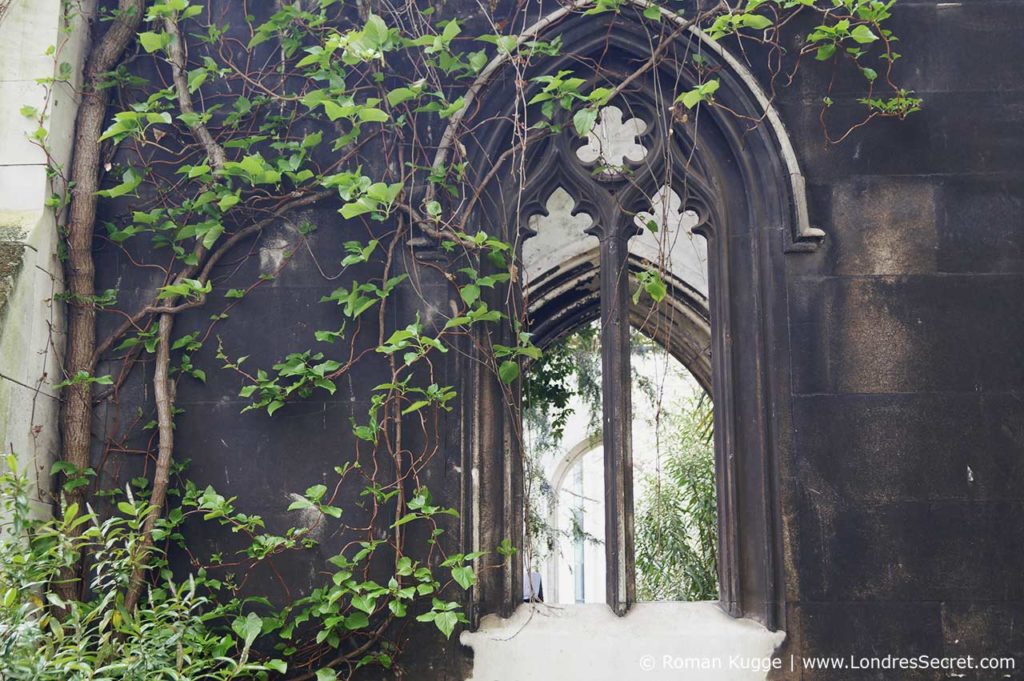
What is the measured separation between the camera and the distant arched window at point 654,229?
477cm

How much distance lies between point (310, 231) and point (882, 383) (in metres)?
2.37

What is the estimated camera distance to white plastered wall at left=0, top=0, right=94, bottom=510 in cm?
463

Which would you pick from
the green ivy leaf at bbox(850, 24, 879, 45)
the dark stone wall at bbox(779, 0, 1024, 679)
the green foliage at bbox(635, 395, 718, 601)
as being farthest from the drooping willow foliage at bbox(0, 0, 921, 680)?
the green foliage at bbox(635, 395, 718, 601)

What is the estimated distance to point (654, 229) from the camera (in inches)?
189

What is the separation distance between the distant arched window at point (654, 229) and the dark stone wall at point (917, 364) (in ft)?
0.38

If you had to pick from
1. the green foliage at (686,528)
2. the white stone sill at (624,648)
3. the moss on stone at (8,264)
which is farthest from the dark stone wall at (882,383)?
the green foliage at (686,528)

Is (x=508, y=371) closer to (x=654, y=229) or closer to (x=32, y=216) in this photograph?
(x=654, y=229)

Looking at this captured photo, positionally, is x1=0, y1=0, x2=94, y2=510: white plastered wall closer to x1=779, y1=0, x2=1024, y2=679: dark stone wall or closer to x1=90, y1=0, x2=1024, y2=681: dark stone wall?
x1=90, y1=0, x2=1024, y2=681: dark stone wall

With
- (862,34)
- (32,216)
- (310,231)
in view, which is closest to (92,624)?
(32,216)

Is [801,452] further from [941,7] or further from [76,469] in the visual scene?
[76,469]

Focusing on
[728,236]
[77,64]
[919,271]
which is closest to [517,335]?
[728,236]

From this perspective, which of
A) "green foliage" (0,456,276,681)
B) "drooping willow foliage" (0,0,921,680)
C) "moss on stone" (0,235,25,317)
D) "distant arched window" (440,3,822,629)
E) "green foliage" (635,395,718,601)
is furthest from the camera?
"green foliage" (635,395,718,601)

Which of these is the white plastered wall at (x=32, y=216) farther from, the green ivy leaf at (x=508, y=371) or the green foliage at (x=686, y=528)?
the green foliage at (x=686, y=528)

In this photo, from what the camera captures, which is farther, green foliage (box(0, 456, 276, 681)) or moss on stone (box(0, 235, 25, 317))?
moss on stone (box(0, 235, 25, 317))
